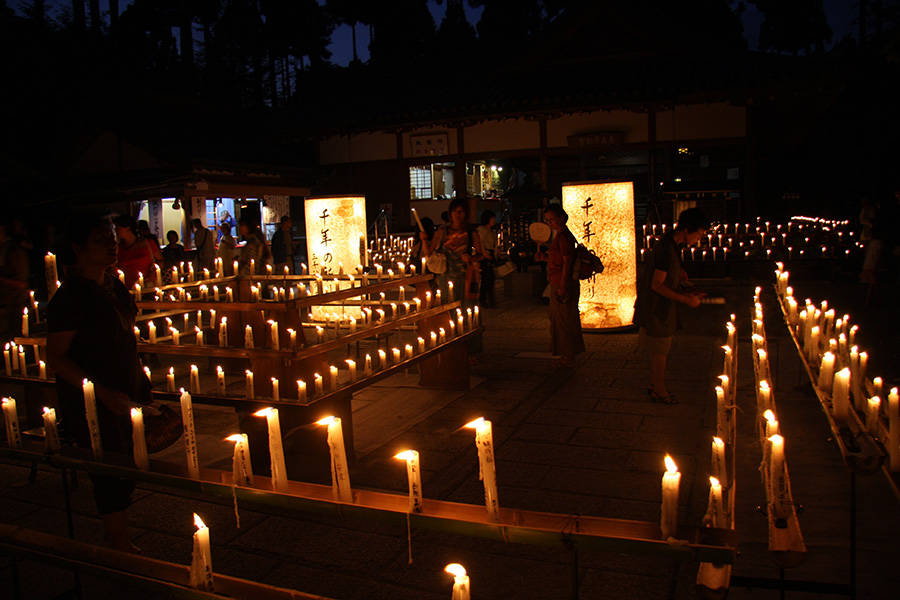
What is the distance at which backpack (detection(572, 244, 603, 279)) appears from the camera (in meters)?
7.66

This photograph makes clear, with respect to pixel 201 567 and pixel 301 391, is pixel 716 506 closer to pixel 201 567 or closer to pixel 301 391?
pixel 201 567

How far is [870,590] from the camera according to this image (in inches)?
123

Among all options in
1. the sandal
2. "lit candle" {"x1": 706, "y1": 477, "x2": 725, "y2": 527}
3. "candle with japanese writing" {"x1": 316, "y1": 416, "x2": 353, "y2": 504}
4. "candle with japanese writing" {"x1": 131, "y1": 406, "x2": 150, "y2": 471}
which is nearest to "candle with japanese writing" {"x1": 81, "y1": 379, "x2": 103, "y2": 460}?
"candle with japanese writing" {"x1": 131, "y1": 406, "x2": 150, "y2": 471}

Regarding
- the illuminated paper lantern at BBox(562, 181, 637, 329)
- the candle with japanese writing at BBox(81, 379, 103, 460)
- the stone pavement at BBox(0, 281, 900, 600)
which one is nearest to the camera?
the candle with japanese writing at BBox(81, 379, 103, 460)

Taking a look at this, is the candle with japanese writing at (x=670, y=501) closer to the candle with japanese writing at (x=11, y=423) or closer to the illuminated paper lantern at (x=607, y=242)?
the candle with japanese writing at (x=11, y=423)

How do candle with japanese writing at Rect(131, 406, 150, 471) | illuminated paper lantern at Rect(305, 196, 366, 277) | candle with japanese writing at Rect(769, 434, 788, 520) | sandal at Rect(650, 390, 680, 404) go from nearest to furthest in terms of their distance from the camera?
candle with japanese writing at Rect(769, 434, 788, 520) < candle with japanese writing at Rect(131, 406, 150, 471) < sandal at Rect(650, 390, 680, 404) < illuminated paper lantern at Rect(305, 196, 366, 277)

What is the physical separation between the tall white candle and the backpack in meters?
5.40

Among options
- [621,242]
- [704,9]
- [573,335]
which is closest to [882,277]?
[621,242]

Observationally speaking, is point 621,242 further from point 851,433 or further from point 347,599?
point 347,599

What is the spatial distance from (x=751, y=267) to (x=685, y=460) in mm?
10313

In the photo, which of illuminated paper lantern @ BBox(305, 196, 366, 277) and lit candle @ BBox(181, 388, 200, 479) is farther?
illuminated paper lantern @ BBox(305, 196, 366, 277)

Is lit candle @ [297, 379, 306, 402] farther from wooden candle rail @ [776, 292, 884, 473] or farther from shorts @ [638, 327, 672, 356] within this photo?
wooden candle rail @ [776, 292, 884, 473]

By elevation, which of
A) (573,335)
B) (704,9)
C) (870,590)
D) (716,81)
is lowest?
(870,590)

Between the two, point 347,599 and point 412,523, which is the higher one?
point 412,523
